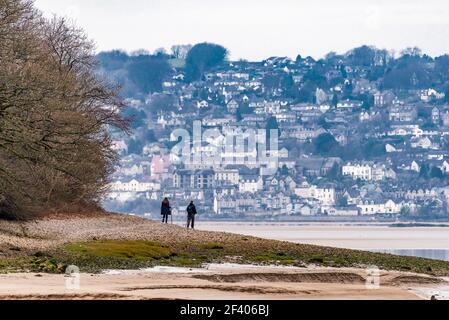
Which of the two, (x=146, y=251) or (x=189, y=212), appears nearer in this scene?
(x=146, y=251)

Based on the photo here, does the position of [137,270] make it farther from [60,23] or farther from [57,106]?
[60,23]

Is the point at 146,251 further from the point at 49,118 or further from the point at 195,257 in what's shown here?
the point at 49,118

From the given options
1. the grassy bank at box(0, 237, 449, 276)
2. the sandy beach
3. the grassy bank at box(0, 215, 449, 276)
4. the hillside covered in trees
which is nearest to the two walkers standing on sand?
the hillside covered in trees

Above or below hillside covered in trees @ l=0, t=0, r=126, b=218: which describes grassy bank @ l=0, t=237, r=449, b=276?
below

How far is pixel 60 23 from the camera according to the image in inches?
3339

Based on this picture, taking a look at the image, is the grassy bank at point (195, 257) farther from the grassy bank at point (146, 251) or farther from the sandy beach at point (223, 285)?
the sandy beach at point (223, 285)

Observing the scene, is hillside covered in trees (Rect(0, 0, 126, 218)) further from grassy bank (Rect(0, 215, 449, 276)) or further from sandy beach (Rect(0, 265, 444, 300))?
Answer: sandy beach (Rect(0, 265, 444, 300))

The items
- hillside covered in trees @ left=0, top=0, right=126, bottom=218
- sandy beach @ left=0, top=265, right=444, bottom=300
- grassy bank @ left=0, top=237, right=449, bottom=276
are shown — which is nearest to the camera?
sandy beach @ left=0, top=265, right=444, bottom=300

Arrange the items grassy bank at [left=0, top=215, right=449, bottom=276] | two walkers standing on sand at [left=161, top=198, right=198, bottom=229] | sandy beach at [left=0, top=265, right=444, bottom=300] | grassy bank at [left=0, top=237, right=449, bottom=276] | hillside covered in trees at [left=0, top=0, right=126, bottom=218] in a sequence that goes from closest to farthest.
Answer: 1. sandy beach at [left=0, top=265, right=444, bottom=300]
2. grassy bank at [left=0, top=237, right=449, bottom=276]
3. grassy bank at [left=0, top=215, right=449, bottom=276]
4. hillside covered in trees at [left=0, top=0, right=126, bottom=218]
5. two walkers standing on sand at [left=161, top=198, right=198, bottom=229]

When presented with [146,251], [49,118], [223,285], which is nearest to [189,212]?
[49,118]

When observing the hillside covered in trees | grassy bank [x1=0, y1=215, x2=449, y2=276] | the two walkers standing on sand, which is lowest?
grassy bank [x1=0, y1=215, x2=449, y2=276]

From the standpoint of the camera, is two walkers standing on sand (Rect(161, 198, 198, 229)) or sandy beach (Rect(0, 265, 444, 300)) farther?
two walkers standing on sand (Rect(161, 198, 198, 229))

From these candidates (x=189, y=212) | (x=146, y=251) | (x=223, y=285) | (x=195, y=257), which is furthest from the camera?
(x=189, y=212)

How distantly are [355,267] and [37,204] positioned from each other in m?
18.0
